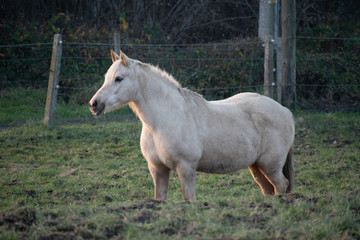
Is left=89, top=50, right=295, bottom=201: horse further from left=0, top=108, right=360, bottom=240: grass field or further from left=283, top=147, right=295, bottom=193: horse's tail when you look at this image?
left=0, top=108, right=360, bottom=240: grass field

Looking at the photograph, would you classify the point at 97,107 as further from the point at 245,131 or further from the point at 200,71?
the point at 200,71

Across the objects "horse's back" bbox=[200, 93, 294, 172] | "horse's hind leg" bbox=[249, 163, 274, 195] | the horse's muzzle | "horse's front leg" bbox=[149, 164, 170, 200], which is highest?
the horse's muzzle

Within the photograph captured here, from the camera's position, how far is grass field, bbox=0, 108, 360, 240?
3.64 meters

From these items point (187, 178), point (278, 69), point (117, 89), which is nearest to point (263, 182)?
point (187, 178)

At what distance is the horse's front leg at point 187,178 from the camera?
182 inches

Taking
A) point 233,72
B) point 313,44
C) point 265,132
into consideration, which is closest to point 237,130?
point 265,132

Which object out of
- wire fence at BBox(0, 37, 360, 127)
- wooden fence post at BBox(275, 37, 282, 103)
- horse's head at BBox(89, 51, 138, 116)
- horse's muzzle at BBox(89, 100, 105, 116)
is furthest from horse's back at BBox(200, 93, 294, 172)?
wire fence at BBox(0, 37, 360, 127)

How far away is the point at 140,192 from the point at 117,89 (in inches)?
72.1

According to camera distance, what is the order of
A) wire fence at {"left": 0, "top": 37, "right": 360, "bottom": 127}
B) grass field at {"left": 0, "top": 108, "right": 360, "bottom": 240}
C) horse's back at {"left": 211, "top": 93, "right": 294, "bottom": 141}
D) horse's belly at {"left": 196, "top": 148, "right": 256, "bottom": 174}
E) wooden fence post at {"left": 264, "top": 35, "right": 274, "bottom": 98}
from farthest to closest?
wire fence at {"left": 0, "top": 37, "right": 360, "bottom": 127} → wooden fence post at {"left": 264, "top": 35, "right": 274, "bottom": 98} → horse's back at {"left": 211, "top": 93, "right": 294, "bottom": 141} → horse's belly at {"left": 196, "top": 148, "right": 256, "bottom": 174} → grass field at {"left": 0, "top": 108, "right": 360, "bottom": 240}

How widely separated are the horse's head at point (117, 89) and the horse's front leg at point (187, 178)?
951 mm

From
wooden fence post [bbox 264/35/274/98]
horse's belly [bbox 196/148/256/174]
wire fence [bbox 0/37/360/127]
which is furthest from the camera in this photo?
wire fence [bbox 0/37/360/127]

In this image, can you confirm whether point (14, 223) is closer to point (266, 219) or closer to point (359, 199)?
point (266, 219)

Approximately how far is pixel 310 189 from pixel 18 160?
465 centimetres

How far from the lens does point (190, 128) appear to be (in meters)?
4.77
